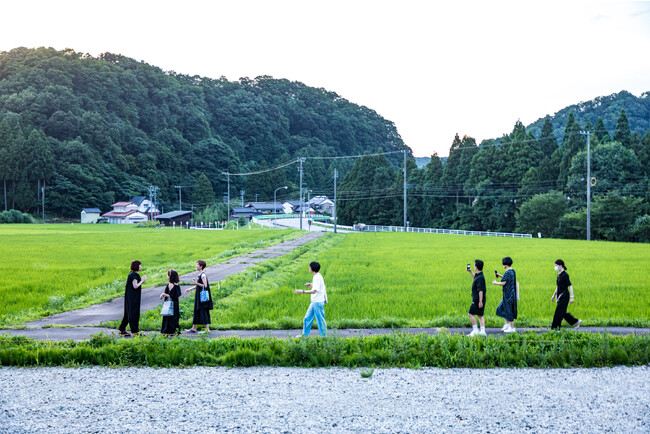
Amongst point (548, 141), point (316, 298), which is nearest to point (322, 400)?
point (316, 298)

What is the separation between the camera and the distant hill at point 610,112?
76.6 metres

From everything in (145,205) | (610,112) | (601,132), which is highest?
(610,112)

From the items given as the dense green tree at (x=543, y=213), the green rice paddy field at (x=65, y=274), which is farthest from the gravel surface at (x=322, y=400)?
the dense green tree at (x=543, y=213)

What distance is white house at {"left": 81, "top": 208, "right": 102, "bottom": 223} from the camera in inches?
3290

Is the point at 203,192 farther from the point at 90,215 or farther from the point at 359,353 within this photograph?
the point at 359,353

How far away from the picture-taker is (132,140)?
93.1 meters

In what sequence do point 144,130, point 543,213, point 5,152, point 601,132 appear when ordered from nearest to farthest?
1. point 543,213
2. point 601,132
3. point 5,152
4. point 144,130

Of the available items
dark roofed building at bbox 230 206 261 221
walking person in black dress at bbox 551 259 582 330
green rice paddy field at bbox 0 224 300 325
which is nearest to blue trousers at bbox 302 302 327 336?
walking person in black dress at bbox 551 259 582 330

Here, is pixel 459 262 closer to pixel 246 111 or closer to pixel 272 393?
pixel 272 393

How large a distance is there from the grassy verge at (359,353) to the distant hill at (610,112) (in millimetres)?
67413

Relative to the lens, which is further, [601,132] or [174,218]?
[174,218]

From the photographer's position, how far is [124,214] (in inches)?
3406

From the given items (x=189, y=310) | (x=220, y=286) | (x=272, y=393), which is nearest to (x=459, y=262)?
(x=220, y=286)

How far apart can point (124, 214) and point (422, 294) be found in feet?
267
